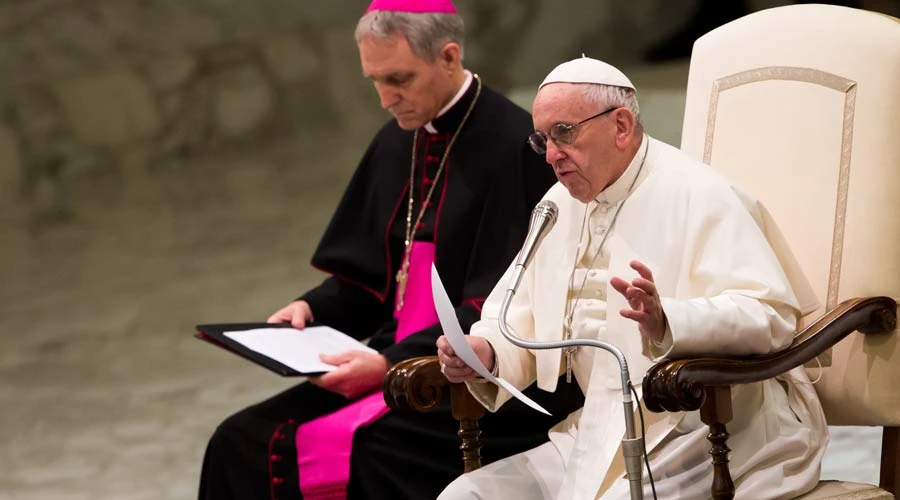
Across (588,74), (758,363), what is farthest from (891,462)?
(588,74)

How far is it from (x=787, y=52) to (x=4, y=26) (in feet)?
25.0

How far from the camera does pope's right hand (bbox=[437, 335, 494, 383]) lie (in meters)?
3.17

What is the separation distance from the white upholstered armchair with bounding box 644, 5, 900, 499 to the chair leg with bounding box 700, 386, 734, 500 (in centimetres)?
27

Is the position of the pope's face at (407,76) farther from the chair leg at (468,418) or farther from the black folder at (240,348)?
the chair leg at (468,418)

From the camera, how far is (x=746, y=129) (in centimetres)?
354

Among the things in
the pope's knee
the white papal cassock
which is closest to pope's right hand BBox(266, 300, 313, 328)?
the white papal cassock

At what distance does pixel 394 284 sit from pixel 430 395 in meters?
1.05

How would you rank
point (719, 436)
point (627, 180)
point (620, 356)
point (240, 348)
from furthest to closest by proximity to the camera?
point (240, 348)
point (627, 180)
point (719, 436)
point (620, 356)

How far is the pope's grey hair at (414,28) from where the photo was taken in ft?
13.2

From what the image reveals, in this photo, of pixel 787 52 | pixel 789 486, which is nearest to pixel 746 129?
pixel 787 52

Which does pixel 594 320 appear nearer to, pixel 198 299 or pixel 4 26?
pixel 198 299

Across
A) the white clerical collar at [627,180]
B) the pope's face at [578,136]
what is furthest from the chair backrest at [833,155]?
the pope's face at [578,136]

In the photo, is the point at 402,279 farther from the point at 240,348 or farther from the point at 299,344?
the point at 240,348

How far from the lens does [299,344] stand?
407 centimetres
